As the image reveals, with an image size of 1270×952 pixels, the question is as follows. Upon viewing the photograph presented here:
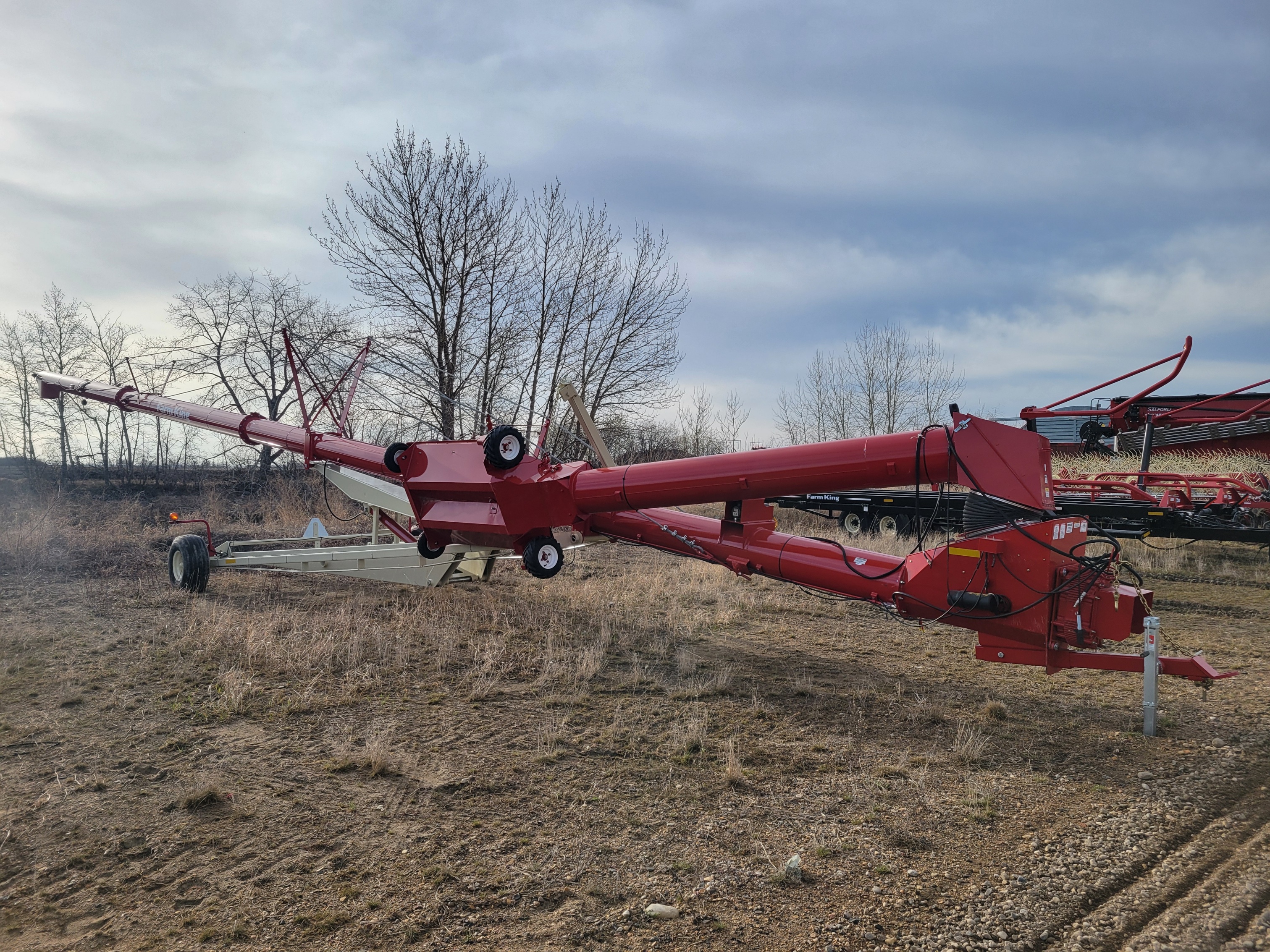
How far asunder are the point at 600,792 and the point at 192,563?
291 inches

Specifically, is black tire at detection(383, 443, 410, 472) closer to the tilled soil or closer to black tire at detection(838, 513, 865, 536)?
the tilled soil

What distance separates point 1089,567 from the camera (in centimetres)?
466

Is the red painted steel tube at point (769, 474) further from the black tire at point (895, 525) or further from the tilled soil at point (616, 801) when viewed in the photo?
the black tire at point (895, 525)

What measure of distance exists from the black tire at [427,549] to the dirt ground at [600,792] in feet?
2.92

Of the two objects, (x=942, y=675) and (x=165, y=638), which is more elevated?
(x=165, y=638)

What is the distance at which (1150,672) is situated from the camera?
4.87 meters

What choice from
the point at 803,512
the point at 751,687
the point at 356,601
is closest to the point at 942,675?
the point at 751,687

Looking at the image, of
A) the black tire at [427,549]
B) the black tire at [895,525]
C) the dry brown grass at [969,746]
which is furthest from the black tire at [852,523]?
the dry brown grass at [969,746]

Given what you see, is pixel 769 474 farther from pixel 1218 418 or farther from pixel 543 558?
pixel 1218 418

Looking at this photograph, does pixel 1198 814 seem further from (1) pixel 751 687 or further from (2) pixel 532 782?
(2) pixel 532 782

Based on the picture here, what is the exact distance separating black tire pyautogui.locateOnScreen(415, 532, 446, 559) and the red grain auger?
120 millimetres

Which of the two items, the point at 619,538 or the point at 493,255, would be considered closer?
the point at 619,538

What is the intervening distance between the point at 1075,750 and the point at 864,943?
8.99ft

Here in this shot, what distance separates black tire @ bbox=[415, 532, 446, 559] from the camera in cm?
684
